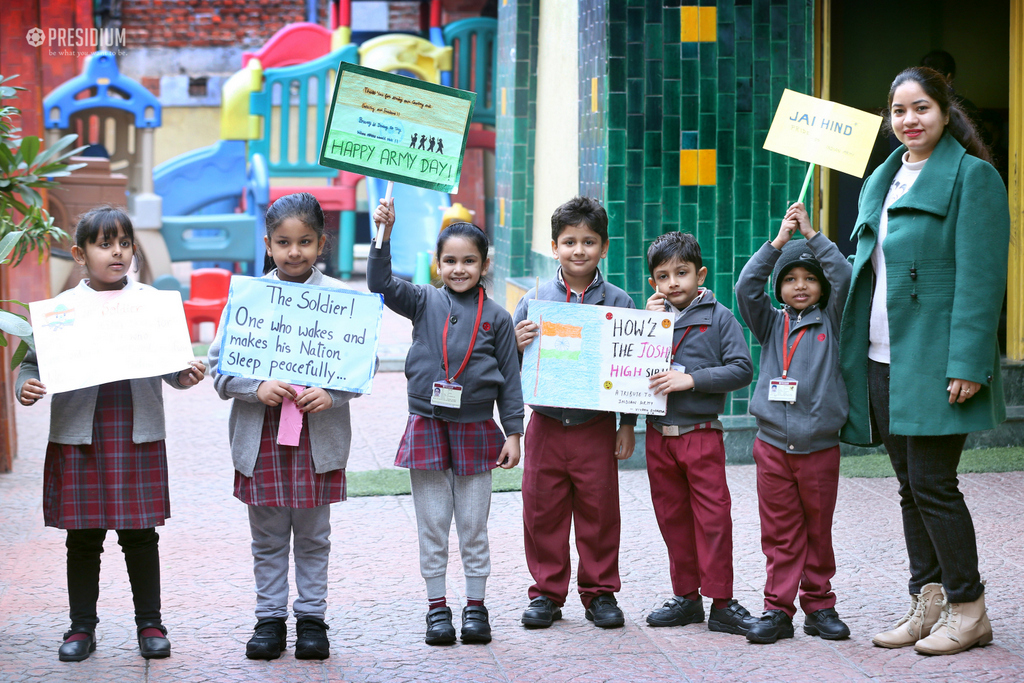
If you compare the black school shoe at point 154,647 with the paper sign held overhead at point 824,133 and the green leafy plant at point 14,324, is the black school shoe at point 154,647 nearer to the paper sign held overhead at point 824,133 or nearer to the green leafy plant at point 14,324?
the green leafy plant at point 14,324

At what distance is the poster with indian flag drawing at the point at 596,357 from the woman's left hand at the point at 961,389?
3.18ft

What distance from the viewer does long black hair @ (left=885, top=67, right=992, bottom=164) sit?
3.68m

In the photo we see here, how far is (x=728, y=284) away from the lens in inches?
259

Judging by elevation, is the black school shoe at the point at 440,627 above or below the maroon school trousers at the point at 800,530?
below

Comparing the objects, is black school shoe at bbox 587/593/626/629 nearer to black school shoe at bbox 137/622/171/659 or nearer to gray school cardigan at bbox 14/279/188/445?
black school shoe at bbox 137/622/171/659

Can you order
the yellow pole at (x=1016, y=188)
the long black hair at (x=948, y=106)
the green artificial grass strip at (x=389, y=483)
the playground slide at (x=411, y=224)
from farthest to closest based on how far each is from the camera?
the playground slide at (x=411, y=224)
the yellow pole at (x=1016, y=188)
the green artificial grass strip at (x=389, y=483)
the long black hair at (x=948, y=106)

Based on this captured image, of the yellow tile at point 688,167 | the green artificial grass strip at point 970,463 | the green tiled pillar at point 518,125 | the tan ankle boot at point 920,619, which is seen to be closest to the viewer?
the tan ankle boot at point 920,619

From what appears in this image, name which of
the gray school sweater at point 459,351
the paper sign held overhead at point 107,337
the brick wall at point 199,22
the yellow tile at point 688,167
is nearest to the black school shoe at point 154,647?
the paper sign held overhead at point 107,337

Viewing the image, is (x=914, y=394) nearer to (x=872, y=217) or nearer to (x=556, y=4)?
(x=872, y=217)

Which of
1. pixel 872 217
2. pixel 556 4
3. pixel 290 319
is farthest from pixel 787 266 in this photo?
pixel 556 4

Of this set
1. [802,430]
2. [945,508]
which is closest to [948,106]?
[802,430]

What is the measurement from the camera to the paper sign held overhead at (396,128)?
3.83 m

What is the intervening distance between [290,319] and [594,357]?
110 cm

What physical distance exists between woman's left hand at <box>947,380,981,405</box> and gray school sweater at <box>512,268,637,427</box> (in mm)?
1113
